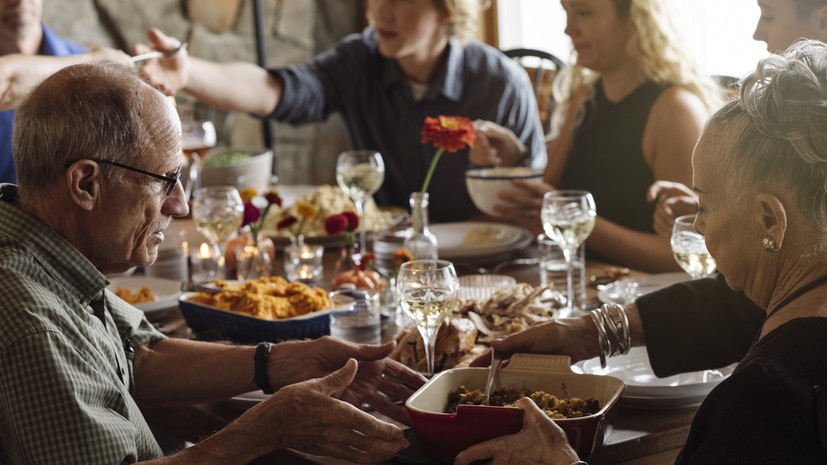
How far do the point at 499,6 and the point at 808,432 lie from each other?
14.5ft

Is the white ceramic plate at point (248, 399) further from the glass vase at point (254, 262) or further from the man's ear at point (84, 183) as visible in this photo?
the glass vase at point (254, 262)

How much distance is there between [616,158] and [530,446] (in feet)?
5.97

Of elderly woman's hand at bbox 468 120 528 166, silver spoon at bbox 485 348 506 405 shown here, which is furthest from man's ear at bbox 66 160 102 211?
elderly woman's hand at bbox 468 120 528 166

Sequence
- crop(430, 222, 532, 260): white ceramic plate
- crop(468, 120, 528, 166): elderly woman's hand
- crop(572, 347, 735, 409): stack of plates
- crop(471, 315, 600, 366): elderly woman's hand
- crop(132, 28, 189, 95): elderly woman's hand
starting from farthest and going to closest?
crop(468, 120, 528, 166): elderly woman's hand
crop(132, 28, 189, 95): elderly woman's hand
crop(430, 222, 532, 260): white ceramic plate
crop(471, 315, 600, 366): elderly woman's hand
crop(572, 347, 735, 409): stack of plates

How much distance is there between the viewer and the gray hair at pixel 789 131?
3.24 feet

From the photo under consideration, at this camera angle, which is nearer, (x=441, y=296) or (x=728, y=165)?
(x=728, y=165)

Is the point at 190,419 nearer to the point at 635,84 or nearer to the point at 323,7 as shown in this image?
the point at 635,84

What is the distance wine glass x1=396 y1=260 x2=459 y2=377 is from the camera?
1.41 meters

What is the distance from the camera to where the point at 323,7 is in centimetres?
580

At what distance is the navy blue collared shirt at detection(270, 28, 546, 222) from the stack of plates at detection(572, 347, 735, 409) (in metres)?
1.70

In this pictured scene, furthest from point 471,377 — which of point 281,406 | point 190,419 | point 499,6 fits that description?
point 499,6

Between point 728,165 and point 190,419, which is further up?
point 728,165

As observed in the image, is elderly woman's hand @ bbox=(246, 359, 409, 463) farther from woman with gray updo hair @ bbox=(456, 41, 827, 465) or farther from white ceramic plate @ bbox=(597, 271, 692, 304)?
white ceramic plate @ bbox=(597, 271, 692, 304)

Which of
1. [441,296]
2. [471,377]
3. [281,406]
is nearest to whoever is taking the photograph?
[281,406]
